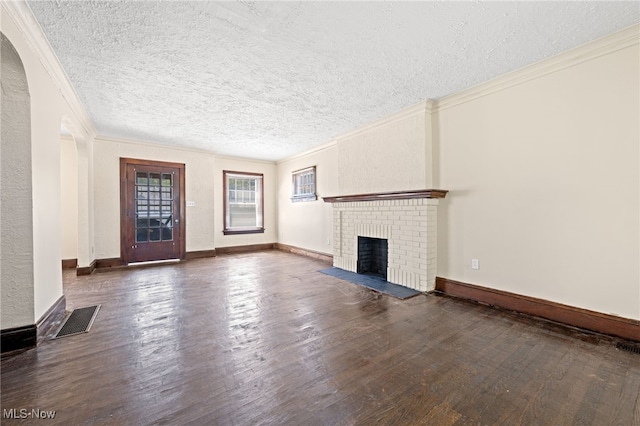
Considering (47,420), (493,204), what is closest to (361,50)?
(493,204)

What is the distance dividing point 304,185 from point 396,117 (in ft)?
10.2

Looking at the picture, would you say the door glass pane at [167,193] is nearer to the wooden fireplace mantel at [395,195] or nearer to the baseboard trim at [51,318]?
the baseboard trim at [51,318]

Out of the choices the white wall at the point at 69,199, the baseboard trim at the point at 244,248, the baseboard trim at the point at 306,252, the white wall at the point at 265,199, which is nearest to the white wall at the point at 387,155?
the baseboard trim at the point at 306,252

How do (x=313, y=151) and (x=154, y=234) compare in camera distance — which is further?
(x=313, y=151)

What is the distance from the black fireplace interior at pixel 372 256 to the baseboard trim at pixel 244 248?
3579mm

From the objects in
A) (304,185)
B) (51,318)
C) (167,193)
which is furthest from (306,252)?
(51,318)

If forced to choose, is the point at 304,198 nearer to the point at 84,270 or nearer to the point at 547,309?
the point at 84,270

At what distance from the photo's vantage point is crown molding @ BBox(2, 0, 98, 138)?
1.89m

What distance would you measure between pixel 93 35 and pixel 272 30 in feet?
4.93

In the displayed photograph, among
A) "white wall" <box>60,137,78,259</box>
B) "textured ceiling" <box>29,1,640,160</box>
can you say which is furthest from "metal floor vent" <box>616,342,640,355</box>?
"white wall" <box>60,137,78,259</box>

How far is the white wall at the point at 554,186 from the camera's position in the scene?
7.45 ft

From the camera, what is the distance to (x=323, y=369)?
6.10ft

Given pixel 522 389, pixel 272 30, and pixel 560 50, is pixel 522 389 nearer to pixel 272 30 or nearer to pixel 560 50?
pixel 560 50

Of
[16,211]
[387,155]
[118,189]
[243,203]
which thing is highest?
[387,155]
